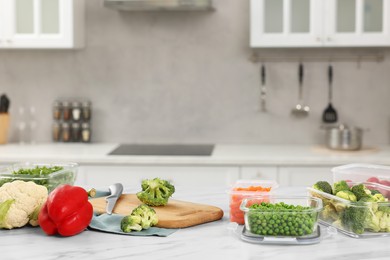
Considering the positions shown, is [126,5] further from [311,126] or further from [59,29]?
[311,126]

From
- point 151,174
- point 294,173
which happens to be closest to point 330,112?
point 294,173

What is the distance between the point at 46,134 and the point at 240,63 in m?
1.41

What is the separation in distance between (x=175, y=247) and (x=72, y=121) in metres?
2.88

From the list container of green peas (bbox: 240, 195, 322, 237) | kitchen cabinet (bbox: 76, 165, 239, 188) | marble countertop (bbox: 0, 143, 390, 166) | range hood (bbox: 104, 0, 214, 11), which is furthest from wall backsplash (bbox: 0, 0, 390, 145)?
container of green peas (bbox: 240, 195, 322, 237)

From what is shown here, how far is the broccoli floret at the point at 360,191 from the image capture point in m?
2.08

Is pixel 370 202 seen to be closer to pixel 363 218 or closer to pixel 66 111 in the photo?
pixel 363 218

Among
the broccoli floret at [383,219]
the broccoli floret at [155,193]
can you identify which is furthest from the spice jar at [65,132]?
the broccoli floret at [383,219]

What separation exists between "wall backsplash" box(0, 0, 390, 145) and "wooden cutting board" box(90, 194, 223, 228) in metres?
2.32

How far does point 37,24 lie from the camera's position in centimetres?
433

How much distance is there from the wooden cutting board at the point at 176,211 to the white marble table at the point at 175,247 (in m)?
0.04

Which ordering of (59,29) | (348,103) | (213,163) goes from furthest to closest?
1. (348,103)
2. (59,29)
3. (213,163)

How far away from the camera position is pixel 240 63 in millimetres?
4688

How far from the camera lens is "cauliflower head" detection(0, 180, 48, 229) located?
2.10m

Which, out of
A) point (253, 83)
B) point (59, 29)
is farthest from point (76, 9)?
point (253, 83)
